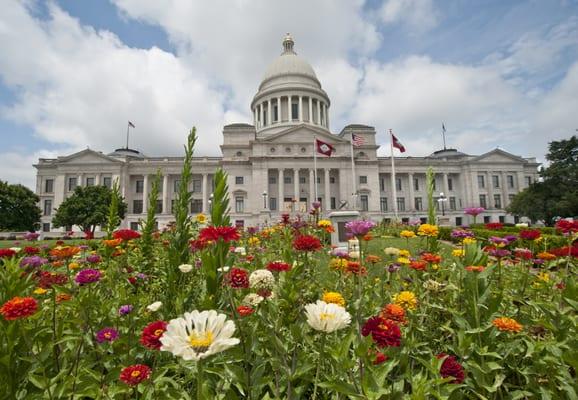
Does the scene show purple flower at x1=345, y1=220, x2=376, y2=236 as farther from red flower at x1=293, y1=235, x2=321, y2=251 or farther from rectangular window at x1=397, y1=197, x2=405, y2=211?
rectangular window at x1=397, y1=197, x2=405, y2=211

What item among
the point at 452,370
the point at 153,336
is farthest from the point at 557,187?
the point at 153,336

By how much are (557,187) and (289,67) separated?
4900 cm

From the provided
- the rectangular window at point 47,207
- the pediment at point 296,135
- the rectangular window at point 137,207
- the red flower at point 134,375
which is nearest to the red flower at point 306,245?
the red flower at point 134,375

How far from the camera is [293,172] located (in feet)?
168

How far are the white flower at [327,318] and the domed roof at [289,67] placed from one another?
210 feet

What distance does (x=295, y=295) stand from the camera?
2535mm

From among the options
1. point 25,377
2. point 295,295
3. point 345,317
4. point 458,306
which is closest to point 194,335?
point 345,317

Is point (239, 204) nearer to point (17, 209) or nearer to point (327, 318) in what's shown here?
point (17, 209)

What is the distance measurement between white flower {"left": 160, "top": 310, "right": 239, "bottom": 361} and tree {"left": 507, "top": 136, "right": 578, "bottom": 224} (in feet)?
150

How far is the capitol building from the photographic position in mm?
49938

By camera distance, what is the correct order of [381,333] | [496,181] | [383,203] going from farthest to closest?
1. [496,181]
2. [383,203]
3. [381,333]

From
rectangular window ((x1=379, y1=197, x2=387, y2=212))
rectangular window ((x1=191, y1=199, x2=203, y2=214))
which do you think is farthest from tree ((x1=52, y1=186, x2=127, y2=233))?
rectangular window ((x1=379, y1=197, x2=387, y2=212))

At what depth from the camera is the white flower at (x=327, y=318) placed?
4.74 feet

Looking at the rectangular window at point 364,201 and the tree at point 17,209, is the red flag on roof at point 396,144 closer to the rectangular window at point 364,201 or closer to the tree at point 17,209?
the rectangular window at point 364,201
